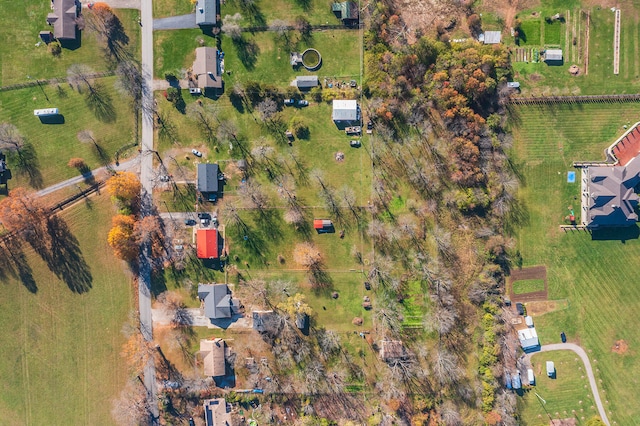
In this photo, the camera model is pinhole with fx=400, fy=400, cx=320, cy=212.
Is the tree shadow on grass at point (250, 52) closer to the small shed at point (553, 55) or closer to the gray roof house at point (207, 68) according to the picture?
the gray roof house at point (207, 68)

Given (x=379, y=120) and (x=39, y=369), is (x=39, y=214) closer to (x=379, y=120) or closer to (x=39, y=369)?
(x=39, y=369)

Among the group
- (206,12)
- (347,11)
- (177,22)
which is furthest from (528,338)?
(177,22)

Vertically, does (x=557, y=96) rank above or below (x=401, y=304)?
above

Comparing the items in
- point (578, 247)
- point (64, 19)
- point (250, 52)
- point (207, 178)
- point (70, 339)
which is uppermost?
point (64, 19)

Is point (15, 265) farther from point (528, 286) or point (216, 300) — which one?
point (528, 286)

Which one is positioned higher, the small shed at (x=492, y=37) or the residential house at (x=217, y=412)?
the small shed at (x=492, y=37)

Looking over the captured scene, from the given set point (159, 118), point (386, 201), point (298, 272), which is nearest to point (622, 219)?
point (386, 201)

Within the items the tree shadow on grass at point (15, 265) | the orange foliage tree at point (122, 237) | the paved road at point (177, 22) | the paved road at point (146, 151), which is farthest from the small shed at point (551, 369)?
the tree shadow on grass at point (15, 265)
